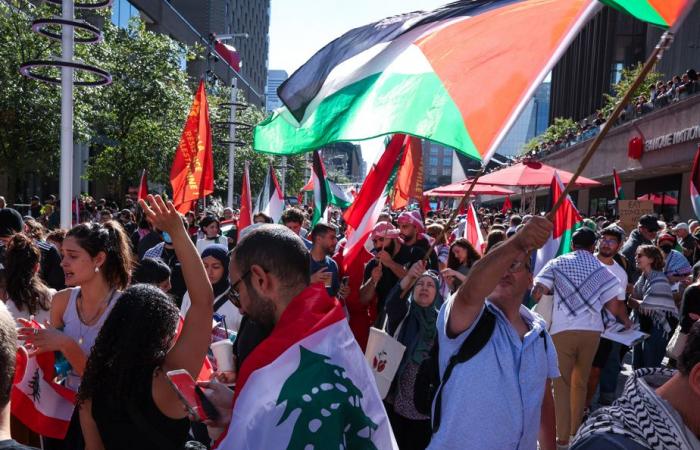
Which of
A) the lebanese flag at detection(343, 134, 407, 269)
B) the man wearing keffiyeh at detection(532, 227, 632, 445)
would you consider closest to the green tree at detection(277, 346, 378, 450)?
the lebanese flag at detection(343, 134, 407, 269)

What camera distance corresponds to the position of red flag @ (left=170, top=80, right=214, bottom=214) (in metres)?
8.91

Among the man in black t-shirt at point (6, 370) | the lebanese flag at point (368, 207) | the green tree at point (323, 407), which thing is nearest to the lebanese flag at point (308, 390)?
the green tree at point (323, 407)

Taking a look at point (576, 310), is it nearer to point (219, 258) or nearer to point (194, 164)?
point (219, 258)

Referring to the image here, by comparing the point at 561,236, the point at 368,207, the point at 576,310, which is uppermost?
the point at 368,207

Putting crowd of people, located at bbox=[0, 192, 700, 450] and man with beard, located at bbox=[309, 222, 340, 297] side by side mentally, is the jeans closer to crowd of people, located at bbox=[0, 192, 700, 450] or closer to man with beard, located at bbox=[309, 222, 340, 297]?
crowd of people, located at bbox=[0, 192, 700, 450]

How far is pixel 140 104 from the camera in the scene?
21.9m

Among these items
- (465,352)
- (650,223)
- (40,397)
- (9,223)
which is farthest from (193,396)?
(650,223)

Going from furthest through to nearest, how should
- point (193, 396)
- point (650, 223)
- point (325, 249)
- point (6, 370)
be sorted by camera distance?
point (650, 223) < point (325, 249) < point (193, 396) < point (6, 370)

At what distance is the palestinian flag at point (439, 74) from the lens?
333 cm

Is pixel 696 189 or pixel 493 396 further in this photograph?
pixel 696 189

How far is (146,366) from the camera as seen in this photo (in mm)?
2529

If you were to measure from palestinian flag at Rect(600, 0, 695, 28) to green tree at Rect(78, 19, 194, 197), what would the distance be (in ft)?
66.7

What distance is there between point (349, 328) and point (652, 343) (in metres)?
6.09

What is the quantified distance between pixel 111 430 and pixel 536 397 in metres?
1.79
